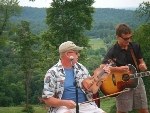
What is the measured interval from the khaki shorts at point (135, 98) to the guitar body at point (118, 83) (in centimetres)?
11

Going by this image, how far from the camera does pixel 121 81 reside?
15.1 ft

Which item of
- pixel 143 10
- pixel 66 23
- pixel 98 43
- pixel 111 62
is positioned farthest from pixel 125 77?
pixel 98 43

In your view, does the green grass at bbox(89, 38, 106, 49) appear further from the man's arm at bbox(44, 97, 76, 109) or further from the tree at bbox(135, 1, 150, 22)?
the man's arm at bbox(44, 97, 76, 109)

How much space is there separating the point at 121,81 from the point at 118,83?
0.22ft

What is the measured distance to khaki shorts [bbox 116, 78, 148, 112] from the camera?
4.57 meters

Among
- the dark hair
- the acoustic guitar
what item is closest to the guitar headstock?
the acoustic guitar

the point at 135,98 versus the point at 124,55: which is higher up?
the point at 124,55

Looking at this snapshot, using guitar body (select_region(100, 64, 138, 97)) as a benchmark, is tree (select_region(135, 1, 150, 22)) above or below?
above

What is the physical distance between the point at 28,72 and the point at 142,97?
86.3 feet

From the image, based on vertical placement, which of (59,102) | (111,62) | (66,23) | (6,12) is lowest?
(59,102)

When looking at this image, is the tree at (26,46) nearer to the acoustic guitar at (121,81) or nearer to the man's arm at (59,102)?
the acoustic guitar at (121,81)

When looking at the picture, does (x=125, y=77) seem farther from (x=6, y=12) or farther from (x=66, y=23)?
(x=6, y=12)

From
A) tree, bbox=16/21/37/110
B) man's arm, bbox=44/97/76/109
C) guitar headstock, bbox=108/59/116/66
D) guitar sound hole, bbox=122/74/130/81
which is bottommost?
tree, bbox=16/21/37/110

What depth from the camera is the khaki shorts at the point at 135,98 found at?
457 cm
